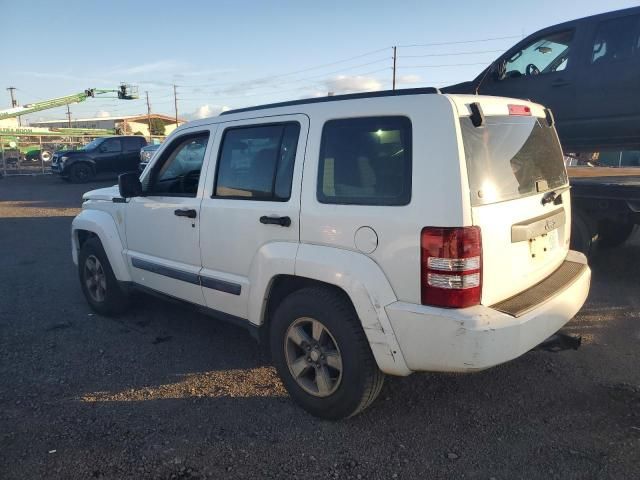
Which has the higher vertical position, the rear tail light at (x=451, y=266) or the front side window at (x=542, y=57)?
the front side window at (x=542, y=57)

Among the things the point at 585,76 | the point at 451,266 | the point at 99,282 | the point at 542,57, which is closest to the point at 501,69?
the point at 542,57

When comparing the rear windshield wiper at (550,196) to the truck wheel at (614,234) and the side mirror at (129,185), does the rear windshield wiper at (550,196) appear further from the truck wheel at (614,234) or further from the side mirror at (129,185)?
the truck wheel at (614,234)

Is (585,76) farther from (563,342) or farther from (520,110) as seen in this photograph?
(563,342)

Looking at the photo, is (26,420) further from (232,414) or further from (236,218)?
(236,218)

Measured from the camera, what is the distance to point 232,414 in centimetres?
319

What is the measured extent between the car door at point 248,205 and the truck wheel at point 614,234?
4.78 meters

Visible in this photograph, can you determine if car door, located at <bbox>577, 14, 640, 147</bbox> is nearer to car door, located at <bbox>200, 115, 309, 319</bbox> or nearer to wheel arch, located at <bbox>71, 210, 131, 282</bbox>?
car door, located at <bbox>200, 115, 309, 319</bbox>

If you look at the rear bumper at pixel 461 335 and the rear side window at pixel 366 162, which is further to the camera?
the rear side window at pixel 366 162

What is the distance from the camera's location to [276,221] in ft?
10.3

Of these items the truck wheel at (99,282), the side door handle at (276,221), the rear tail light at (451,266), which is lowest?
the truck wheel at (99,282)

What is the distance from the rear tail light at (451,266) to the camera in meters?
2.46

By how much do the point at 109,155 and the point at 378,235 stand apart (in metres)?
20.6

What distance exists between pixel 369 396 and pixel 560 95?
4.50 meters

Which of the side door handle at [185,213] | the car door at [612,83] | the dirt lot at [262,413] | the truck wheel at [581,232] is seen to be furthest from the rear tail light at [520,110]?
the car door at [612,83]
